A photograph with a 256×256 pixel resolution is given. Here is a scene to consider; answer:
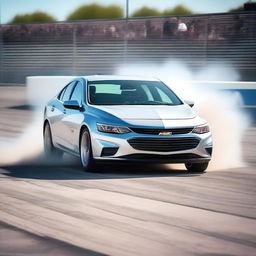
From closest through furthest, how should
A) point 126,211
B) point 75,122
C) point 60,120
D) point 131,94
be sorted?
1. point 126,211
2. point 75,122
3. point 131,94
4. point 60,120

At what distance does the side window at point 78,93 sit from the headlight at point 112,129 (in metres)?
1.16

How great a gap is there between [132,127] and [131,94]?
1324mm

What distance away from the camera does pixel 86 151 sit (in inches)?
426

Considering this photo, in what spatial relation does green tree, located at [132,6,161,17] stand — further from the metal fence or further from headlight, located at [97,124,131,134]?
headlight, located at [97,124,131,134]

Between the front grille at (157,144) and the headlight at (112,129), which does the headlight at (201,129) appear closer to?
the front grille at (157,144)

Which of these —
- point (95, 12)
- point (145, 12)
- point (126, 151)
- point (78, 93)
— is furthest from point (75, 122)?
point (95, 12)

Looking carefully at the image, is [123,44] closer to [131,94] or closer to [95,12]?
[95,12]

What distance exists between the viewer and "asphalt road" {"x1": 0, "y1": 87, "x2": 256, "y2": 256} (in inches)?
232

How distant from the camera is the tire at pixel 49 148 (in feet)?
41.9

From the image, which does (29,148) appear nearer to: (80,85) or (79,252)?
(80,85)

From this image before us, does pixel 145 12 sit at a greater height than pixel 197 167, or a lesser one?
greater

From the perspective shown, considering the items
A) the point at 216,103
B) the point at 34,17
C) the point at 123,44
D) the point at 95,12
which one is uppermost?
the point at 95,12

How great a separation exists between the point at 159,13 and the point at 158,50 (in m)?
11.9

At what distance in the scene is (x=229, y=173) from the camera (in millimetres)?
10930
